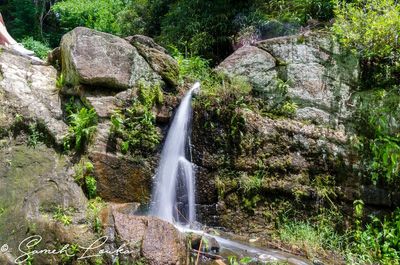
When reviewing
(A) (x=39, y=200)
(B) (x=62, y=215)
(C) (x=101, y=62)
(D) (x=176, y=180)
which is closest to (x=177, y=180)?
(D) (x=176, y=180)

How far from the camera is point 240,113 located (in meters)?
6.29

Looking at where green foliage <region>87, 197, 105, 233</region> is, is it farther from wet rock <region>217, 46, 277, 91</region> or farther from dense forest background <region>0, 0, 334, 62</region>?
dense forest background <region>0, 0, 334, 62</region>

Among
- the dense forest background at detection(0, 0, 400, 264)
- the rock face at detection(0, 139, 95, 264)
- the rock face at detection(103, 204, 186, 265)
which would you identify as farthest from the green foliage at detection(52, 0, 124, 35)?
the rock face at detection(103, 204, 186, 265)

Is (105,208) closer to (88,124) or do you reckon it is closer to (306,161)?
(88,124)

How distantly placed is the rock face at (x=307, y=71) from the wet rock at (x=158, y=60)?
0.82 m

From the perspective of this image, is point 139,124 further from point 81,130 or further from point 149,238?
point 149,238

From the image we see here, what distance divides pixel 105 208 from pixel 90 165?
0.83m

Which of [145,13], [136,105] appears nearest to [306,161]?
[136,105]

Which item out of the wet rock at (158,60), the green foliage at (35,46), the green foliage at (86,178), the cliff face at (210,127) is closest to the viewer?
the green foliage at (86,178)

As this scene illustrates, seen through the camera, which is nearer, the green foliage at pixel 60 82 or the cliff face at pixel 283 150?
the cliff face at pixel 283 150

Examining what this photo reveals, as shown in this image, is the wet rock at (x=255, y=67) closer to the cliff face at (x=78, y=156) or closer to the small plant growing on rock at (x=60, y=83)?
the cliff face at (x=78, y=156)

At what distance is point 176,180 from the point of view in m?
6.02

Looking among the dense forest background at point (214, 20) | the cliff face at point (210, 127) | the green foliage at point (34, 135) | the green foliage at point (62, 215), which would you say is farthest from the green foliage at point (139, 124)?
the dense forest background at point (214, 20)

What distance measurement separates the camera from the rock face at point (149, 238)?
4.21 metres
